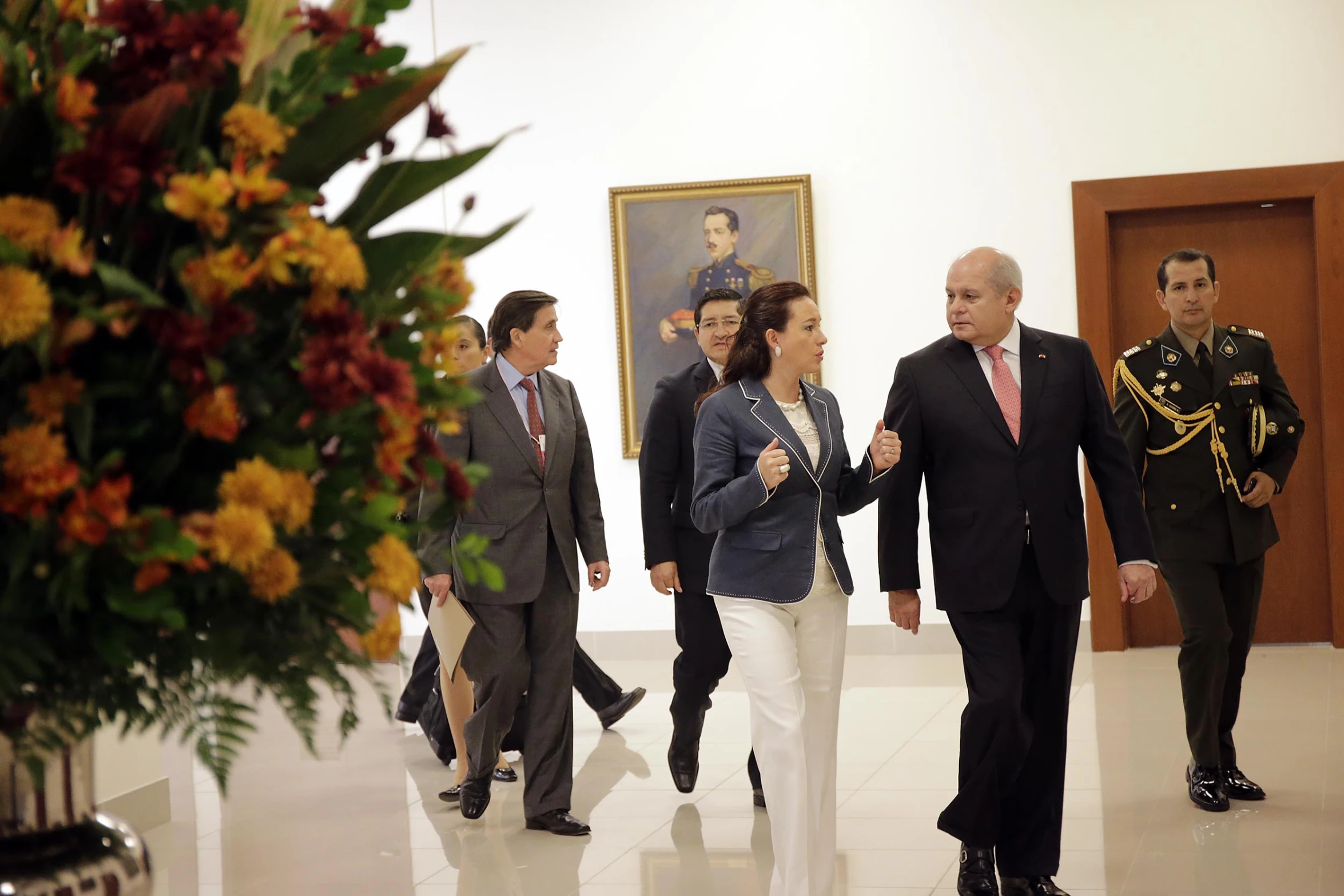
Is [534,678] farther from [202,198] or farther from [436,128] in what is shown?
[202,198]

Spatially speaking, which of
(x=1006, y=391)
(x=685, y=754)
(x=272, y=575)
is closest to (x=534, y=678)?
(x=685, y=754)

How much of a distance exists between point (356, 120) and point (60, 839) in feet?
2.29

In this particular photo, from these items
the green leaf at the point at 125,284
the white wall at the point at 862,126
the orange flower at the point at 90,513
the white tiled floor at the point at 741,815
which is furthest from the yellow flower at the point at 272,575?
the white wall at the point at 862,126

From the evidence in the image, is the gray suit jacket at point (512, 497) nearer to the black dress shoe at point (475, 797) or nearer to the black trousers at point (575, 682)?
the black dress shoe at point (475, 797)

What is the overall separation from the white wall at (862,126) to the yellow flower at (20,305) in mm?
7224

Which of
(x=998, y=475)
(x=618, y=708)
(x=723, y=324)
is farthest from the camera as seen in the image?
(x=618, y=708)

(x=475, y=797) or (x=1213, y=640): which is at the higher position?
(x=1213, y=640)

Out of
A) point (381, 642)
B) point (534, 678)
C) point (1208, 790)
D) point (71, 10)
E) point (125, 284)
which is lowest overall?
point (1208, 790)

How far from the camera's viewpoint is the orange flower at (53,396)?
1.08m

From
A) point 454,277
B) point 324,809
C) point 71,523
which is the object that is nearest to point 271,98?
point 454,277

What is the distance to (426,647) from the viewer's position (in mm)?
6645

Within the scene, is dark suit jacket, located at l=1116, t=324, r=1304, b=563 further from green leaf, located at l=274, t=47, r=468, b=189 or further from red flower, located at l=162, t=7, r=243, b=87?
red flower, located at l=162, t=7, r=243, b=87

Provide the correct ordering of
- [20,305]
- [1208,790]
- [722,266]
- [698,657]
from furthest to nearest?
[722,266]
[698,657]
[1208,790]
[20,305]

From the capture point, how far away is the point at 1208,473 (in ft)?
16.1
